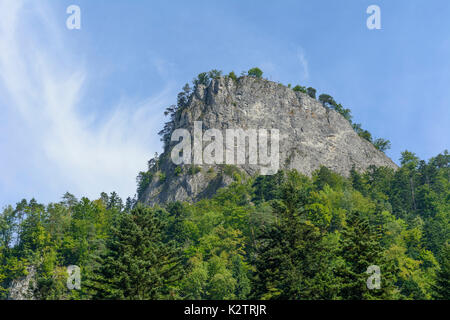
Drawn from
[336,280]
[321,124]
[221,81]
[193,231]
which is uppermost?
[221,81]

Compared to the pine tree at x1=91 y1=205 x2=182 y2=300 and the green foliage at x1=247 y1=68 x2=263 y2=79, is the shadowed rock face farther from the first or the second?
the pine tree at x1=91 y1=205 x2=182 y2=300

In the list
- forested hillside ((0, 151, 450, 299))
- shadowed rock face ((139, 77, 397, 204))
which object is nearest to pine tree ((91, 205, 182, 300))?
forested hillside ((0, 151, 450, 299))

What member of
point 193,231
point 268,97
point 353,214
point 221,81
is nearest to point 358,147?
point 268,97

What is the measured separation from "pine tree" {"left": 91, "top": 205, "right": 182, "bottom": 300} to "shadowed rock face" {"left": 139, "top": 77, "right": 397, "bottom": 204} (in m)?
61.1

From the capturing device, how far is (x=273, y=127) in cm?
11619

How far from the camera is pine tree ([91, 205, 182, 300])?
35.7 meters

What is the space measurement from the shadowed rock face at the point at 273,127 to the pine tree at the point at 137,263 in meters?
61.1

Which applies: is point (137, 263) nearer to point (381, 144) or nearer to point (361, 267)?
point (361, 267)

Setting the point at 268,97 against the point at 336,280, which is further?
the point at 268,97

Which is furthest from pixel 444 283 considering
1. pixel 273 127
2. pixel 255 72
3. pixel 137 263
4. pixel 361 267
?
pixel 255 72
